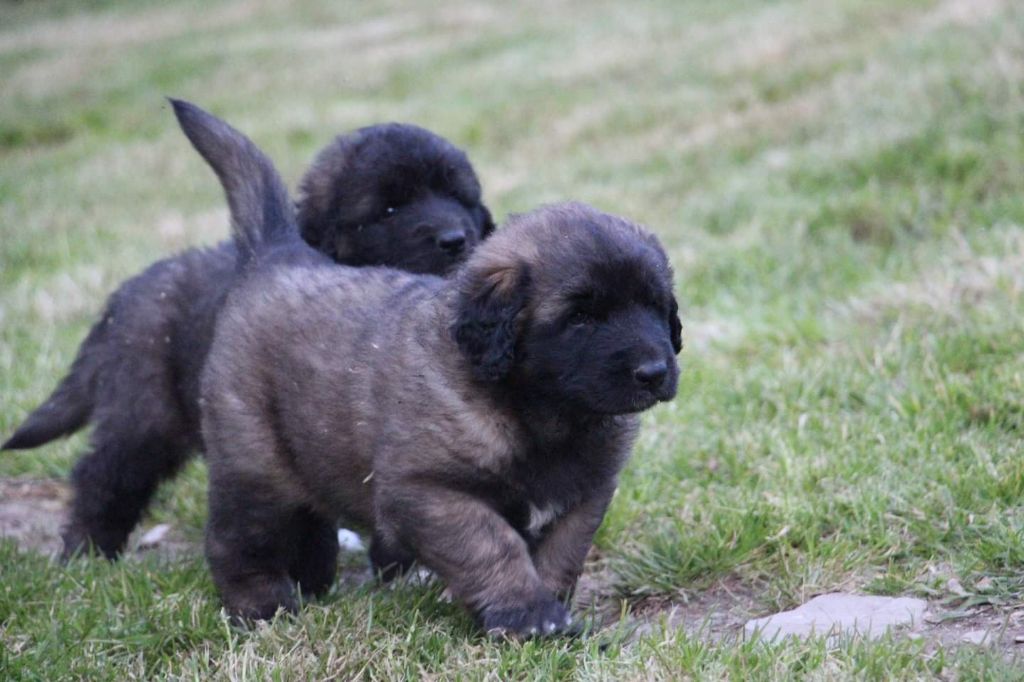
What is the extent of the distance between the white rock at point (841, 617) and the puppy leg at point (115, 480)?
2.08 meters

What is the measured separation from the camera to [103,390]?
14.3 feet

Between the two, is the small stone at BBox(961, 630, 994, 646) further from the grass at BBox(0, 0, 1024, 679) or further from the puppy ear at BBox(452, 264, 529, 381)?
the puppy ear at BBox(452, 264, 529, 381)

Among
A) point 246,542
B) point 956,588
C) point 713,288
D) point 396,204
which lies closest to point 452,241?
point 396,204

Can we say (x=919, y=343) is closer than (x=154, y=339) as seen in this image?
No

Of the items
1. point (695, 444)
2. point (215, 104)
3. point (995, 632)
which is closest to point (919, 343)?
point (695, 444)

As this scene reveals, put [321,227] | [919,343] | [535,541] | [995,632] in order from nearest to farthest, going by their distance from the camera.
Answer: [995,632] → [535,541] → [321,227] → [919,343]

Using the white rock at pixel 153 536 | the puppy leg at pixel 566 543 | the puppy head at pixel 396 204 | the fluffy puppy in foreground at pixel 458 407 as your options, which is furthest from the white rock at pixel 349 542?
the puppy leg at pixel 566 543

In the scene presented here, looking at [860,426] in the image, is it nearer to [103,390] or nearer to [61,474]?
[103,390]

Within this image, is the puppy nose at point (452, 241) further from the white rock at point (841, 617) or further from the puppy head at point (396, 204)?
the white rock at point (841, 617)

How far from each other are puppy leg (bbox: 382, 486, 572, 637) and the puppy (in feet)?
4.48

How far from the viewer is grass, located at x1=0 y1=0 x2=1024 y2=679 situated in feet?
10.6

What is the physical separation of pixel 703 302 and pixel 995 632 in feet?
11.6

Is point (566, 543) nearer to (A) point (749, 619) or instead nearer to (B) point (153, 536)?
(A) point (749, 619)

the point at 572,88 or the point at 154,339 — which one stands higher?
the point at 154,339
